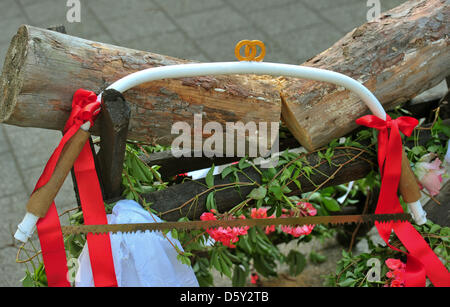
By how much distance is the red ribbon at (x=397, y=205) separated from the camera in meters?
1.84

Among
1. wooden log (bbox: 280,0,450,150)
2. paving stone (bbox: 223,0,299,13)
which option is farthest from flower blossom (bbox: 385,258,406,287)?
paving stone (bbox: 223,0,299,13)

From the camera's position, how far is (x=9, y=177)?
3.38m

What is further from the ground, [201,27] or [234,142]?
[201,27]

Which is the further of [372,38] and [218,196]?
[372,38]

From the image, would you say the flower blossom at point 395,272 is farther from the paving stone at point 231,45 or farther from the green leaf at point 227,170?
the paving stone at point 231,45

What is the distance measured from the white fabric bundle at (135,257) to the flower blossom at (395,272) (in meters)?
0.79

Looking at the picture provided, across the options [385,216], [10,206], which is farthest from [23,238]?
[10,206]

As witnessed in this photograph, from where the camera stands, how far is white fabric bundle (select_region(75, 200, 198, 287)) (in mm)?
1625

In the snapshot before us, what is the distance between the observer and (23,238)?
1544mm

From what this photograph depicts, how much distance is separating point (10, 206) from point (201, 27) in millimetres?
2286

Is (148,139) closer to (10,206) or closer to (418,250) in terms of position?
(418,250)

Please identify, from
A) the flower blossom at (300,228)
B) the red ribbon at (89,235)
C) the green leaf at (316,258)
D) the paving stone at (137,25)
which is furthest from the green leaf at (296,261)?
the paving stone at (137,25)

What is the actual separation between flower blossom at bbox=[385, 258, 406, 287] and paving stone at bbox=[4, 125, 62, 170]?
2.43 m

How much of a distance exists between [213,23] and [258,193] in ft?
10.2
